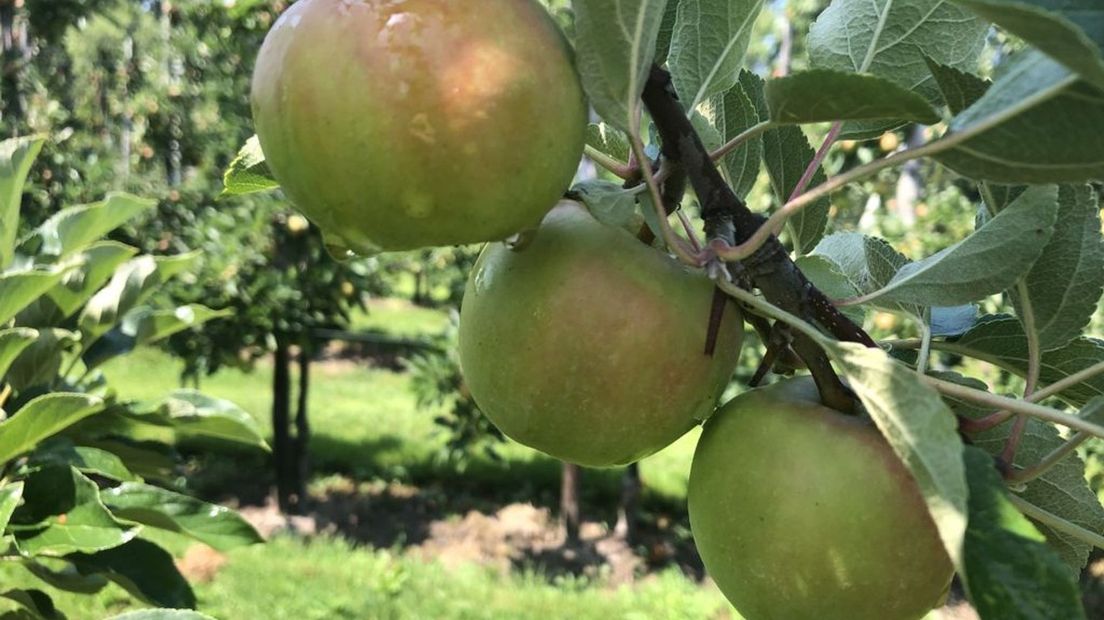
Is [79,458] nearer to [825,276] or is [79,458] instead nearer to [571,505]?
[825,276]

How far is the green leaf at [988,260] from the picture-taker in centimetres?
44

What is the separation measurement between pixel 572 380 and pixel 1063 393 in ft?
1.07

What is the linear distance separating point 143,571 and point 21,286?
14.2 inches

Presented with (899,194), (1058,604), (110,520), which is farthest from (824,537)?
(899,194)

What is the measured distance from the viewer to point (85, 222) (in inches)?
49.3

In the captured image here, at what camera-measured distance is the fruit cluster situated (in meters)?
0.34

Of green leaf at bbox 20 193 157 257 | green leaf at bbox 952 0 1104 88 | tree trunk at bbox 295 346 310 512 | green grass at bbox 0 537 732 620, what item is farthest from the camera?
tree trunk at bbox 295 346 310 512

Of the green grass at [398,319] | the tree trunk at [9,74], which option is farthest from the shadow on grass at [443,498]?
the green grass at [398,319]

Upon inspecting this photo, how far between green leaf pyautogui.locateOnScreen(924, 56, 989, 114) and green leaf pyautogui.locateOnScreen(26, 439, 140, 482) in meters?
1.00

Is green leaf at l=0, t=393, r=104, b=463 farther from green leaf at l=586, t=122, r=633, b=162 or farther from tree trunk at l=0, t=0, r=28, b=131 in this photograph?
tree trunk at l=0, t=0, r=28, b=131

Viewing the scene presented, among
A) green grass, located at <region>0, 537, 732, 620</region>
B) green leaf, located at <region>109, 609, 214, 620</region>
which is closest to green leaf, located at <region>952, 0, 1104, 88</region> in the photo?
green leaf, located at <region>109, 609, 214, 620</region>

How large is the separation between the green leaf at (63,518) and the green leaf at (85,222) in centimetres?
42

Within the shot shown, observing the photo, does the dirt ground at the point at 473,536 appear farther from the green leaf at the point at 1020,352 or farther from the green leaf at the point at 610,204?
the green leaf at the point at 610,204

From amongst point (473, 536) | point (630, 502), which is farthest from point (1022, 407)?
point (473, 536)
